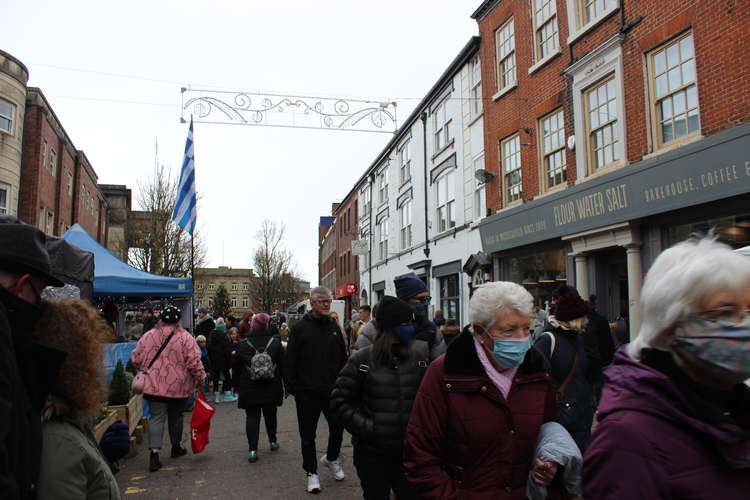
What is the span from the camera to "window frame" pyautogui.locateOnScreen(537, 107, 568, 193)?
1300cm

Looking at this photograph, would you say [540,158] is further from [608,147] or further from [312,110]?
[312,110]

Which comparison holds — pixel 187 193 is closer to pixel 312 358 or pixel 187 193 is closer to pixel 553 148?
pixel 553 148

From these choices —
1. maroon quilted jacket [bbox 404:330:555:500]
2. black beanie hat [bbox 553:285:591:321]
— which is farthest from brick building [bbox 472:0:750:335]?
maroon quilted jacket [bbox 404:330:555:500]

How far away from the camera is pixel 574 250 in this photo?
12.3 m

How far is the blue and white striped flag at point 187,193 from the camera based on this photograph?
1478cm

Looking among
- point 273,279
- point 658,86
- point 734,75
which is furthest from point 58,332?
point 273,279

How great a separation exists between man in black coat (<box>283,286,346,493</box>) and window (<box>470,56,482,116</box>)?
12.4m

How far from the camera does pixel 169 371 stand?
7.11m

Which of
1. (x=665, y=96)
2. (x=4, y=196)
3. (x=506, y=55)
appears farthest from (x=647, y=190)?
(x=4, y=196)

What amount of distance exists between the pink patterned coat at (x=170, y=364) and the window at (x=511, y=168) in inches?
400

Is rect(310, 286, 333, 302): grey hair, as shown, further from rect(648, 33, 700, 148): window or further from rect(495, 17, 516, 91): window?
rect(495, 17, 516, 91): window

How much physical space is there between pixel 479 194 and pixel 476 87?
11.3 feet

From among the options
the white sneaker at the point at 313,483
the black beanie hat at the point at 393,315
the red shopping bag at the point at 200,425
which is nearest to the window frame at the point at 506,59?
the red shopping bag at the point at 200,425

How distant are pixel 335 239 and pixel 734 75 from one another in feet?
137
